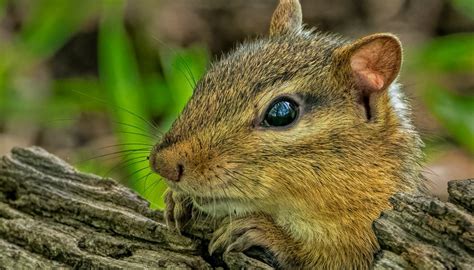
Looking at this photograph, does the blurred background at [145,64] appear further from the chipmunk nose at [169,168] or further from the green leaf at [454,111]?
the chipmunk nose at [169,168]

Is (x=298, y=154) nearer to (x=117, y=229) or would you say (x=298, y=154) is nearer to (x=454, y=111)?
(x=117, y=229)

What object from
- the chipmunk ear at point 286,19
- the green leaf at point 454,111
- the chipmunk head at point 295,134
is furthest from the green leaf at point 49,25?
the chipmunk head at point 295,134

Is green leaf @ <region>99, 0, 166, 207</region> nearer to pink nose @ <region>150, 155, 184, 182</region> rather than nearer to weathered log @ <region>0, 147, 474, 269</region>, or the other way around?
weathered log @ <region>0, 147, 474, 269</region>

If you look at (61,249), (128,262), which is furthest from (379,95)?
(61,249)

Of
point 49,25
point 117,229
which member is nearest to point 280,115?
point 117,229

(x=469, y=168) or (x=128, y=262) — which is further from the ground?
(x=469, y=168)

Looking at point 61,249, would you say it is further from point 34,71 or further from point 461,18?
point 461,18
